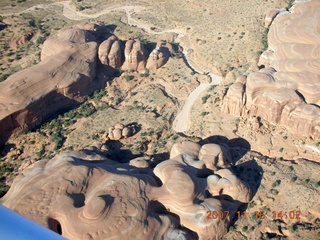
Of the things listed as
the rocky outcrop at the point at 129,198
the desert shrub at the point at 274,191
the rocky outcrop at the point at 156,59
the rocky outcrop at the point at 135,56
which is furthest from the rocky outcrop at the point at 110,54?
the desert shrub at the point at 274,191

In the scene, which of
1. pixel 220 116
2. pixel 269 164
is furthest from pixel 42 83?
pixel 269 164

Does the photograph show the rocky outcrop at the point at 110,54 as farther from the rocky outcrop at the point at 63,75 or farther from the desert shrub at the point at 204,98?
the desert shrub at the point at 204,98

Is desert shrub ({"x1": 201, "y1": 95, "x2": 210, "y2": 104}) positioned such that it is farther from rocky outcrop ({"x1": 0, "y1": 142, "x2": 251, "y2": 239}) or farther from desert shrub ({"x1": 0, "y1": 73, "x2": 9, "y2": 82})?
desert shrub ({"x1": 0, "y1": 73, "x2": 9, "y2": 82})

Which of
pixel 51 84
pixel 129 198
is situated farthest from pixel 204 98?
pixel 129 198

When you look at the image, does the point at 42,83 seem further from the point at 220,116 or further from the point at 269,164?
the point at 269,164

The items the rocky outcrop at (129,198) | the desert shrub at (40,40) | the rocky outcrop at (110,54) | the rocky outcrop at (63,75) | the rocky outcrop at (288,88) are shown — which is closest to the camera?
the rocky outcrop at (129,198)

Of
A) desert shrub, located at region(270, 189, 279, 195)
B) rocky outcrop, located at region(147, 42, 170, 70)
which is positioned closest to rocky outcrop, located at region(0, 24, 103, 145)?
rocky outcrop, located at region(147, 42, 170, 70)

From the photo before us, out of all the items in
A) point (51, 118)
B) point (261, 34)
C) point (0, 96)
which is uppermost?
point (261, 34)
